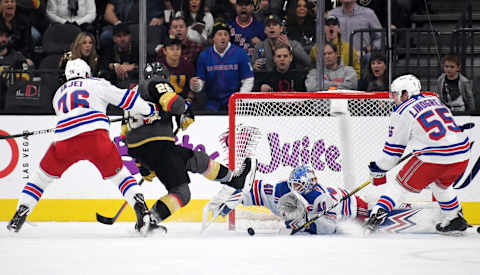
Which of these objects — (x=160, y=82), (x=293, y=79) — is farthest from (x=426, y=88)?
(x=160, y=82)

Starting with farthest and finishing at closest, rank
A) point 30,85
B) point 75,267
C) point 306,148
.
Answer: point 30,85
point 306,148
point 75,267

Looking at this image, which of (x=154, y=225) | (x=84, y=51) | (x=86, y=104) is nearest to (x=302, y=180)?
(x=154, y=225)

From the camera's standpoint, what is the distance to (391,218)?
16.2 feet

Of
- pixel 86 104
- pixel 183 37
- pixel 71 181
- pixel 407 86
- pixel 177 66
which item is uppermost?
pixel 183 37

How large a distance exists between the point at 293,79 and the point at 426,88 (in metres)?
1.17

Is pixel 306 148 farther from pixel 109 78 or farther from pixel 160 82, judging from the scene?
pixel 109 78

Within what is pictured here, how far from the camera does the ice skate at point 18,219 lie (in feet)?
15.3

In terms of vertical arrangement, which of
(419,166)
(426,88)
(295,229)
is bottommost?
(295,229)

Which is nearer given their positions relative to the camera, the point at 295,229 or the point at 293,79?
the point at 295,229

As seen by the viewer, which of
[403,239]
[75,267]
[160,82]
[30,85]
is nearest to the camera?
[75,267]

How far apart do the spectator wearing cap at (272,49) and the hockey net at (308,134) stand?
2.01 feet

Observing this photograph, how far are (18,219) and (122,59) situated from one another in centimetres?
191

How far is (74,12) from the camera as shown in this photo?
21.4 ft

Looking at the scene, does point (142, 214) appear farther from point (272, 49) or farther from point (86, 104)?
point (272, 49)
